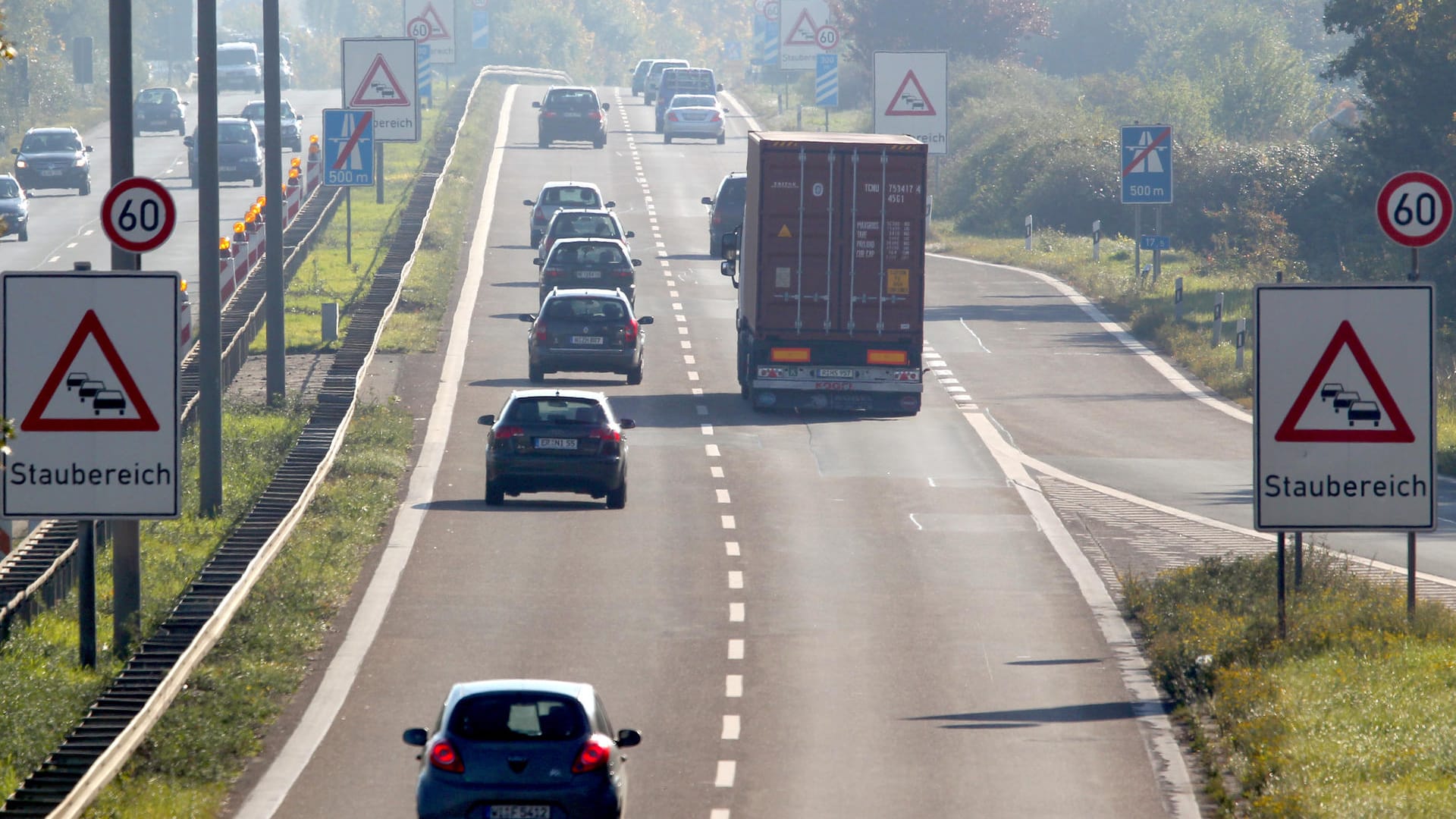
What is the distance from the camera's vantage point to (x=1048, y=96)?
80.6 meters

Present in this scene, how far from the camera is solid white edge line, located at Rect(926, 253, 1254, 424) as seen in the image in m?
33.2

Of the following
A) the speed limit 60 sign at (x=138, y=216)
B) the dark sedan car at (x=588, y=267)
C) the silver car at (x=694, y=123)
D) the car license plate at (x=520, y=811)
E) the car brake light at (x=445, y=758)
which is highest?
the silver car at (x=694, y=123)

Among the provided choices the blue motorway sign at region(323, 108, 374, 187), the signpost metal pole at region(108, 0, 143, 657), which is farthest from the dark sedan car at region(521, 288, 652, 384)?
the signpost metal pole at region(108, 0, 143, 657)

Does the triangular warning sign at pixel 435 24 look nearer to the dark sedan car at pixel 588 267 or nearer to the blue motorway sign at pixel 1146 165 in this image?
the dark sedan car at pixel 588 267

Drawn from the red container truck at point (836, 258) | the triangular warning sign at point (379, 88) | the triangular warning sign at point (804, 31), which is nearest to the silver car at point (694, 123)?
the triangular warning sign at point (804, 31)

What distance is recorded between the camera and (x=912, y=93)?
53031 mm

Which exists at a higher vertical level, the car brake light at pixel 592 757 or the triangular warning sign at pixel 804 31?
the triangular warning sign at pixel 804 31

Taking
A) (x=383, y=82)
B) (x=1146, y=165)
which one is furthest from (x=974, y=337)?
(x=383, y=82)

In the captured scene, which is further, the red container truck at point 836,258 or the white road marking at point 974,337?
the white road marking at point 974,337

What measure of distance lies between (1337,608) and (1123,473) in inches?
416

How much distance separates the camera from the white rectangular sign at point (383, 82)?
43906 millimetres

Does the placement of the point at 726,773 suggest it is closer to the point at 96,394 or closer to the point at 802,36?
the point at 96,394

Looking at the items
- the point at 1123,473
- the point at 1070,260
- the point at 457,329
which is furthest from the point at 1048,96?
the point at 1123,473

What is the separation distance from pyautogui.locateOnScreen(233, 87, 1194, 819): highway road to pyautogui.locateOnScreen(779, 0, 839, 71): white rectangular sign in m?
45.8
